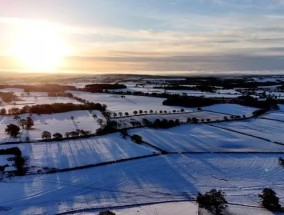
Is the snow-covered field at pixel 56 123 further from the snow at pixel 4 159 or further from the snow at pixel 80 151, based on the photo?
the snow at pixel 4 159

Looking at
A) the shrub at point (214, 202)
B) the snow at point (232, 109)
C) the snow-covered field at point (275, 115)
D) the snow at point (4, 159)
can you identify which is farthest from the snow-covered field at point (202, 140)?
the snow at point (232, 109)

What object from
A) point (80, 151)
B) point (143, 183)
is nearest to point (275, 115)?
point (80, 151)

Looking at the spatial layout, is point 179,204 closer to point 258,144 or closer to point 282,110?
point 258,144

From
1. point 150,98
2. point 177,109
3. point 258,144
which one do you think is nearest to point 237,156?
point 258,144

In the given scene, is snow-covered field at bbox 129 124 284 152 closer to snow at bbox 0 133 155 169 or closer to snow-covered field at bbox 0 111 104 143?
snow at bbox 0 133 155 169

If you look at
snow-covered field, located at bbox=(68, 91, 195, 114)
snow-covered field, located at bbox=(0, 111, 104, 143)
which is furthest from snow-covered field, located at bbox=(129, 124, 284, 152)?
snow-covered field, located at bbox=(68, 91, 195, 114)
